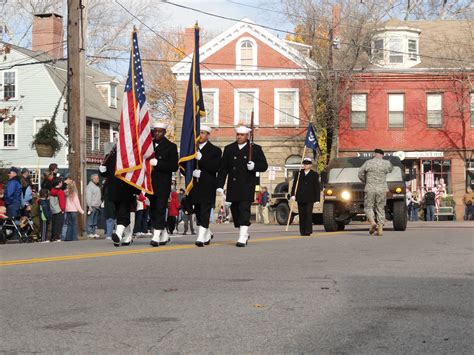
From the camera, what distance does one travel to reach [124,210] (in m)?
14.8

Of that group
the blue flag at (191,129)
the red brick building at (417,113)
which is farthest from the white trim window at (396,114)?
the blue flag at (191,129)

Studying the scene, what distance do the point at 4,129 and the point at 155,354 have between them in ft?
160

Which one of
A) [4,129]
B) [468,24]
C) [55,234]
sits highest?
[468,24]

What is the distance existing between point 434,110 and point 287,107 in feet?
25.2

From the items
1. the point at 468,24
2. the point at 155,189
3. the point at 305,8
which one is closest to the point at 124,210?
the point at 155,189

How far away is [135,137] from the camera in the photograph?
50.9ft

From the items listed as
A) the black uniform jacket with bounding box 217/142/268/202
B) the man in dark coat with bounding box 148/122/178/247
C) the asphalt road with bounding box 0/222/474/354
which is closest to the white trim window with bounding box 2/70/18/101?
the black uniform jacket with bounding box 217/142/268/202

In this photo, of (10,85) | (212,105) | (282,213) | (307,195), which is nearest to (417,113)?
(212,105)

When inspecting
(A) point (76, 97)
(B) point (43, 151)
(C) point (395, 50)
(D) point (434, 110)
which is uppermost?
(C) point (395, 50)

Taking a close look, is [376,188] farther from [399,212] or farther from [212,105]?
[212,105]

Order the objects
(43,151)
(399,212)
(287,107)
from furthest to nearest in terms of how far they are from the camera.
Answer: (287,107)
(43,151)
(399,212)

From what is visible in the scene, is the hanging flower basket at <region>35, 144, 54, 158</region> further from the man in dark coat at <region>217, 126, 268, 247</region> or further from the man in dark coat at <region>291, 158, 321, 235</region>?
the man in dark coat at <region>217, 126, 268, 247</region>

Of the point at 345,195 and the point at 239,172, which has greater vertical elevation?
the point at 239,172

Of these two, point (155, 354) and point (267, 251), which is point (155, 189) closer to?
point (267, 251)
